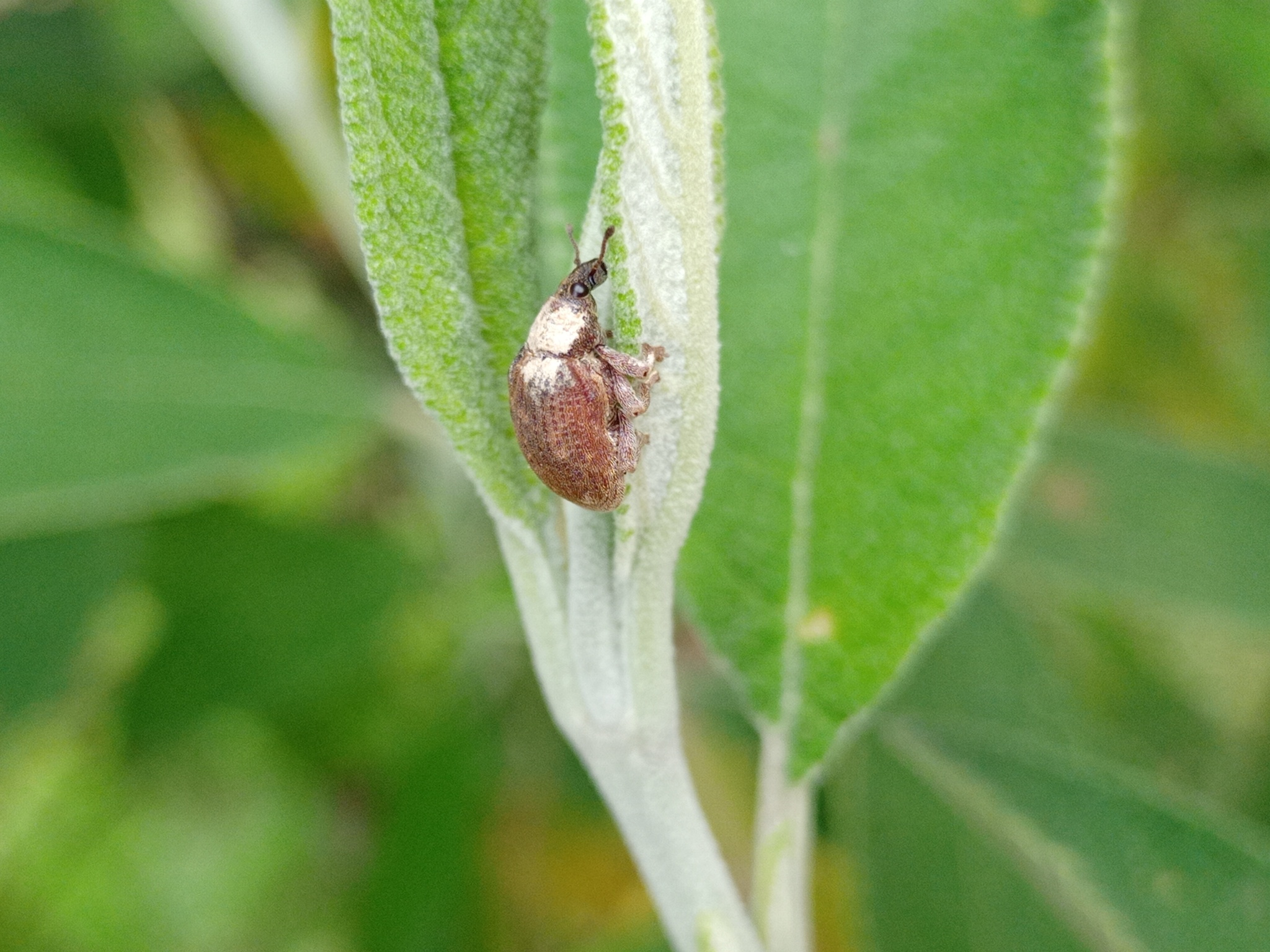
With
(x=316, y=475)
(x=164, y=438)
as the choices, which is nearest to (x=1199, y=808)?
(x=164, y=438)

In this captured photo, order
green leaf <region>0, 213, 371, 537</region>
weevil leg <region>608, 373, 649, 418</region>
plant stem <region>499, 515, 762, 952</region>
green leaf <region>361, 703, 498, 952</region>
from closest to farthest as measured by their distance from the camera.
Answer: plant stem <region>499, 515, 762, 952</region> → weevil leg <region>608, 373, 649, 418</region> → green leaf <region>0, 213, 371, 537</region> → green leaf <region>361, 703, 498, 952</region>

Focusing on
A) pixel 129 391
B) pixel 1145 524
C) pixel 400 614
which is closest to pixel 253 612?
pixel 400 614

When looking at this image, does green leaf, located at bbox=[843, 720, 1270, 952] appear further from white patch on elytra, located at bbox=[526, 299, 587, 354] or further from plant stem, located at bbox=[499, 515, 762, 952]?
white patch on elytra, located at bbox=[526, 299, 587, 354]

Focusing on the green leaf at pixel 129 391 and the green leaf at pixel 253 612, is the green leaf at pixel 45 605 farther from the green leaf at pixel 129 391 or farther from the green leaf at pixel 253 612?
the green leaf at pixel 253 612

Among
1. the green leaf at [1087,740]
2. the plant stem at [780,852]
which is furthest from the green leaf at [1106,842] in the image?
the plant stem at [780,852]

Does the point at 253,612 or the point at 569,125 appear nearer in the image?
the point at 569,125

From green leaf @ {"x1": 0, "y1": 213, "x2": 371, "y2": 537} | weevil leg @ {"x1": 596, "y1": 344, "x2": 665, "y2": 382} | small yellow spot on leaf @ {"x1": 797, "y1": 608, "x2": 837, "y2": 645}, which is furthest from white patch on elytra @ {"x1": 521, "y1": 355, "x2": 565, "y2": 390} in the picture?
green leaf @ {"x1": 0, "y1": 213, "x2": 371, "y2": 537}

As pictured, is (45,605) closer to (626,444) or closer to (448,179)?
(626,444)
